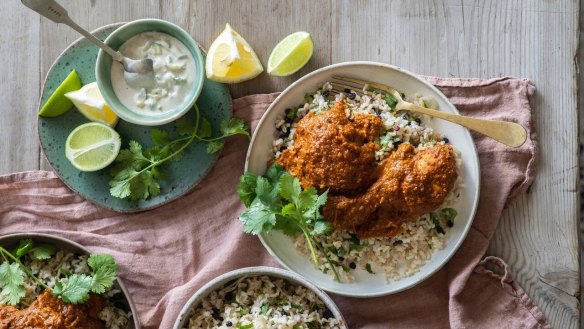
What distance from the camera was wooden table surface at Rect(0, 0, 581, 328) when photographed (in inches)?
137

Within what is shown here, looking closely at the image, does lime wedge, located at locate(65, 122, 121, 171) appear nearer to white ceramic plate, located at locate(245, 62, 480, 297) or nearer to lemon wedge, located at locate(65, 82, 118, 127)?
lemon wedge, located at locate(65, 82, 118, 127)

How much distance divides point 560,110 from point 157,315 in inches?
88.6

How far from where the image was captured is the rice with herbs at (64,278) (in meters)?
3.40

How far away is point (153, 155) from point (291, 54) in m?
0.84

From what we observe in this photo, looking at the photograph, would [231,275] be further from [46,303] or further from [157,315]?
[46,303]

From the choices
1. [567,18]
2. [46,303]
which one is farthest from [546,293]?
[46,303]

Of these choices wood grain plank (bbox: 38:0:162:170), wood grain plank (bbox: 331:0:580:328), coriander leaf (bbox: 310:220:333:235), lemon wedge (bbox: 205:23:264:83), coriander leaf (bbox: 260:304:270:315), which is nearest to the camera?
coriander leaf (bbox: 310:220:333:235)

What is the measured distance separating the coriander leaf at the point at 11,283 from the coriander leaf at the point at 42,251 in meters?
0.10

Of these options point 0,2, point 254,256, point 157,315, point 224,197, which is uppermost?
point 0,2

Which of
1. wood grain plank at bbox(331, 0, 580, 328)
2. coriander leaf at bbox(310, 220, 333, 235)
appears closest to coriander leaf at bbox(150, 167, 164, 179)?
coriander leaf at bbox(310, 220, 333, 235)

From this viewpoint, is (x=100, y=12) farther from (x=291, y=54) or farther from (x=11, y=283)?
(x=11, y=283)

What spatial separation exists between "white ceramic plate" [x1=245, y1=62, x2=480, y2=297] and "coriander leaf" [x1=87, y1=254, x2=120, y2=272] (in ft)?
2.33

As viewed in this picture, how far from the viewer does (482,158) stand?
3467mm

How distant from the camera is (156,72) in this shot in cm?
338
